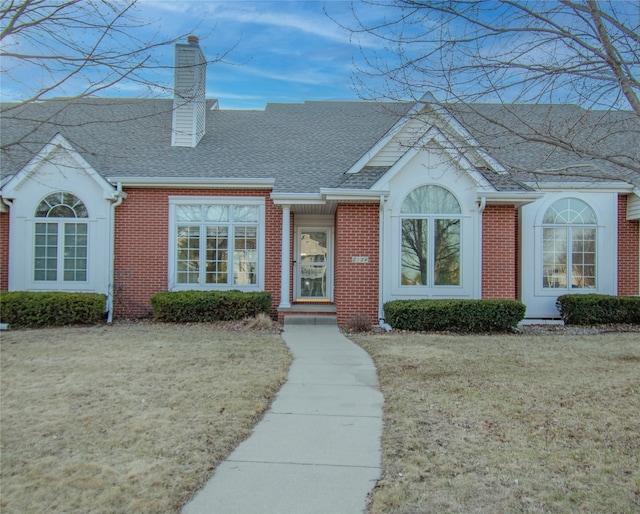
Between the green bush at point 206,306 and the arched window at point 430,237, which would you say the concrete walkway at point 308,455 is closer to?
the green bush at point 206,306

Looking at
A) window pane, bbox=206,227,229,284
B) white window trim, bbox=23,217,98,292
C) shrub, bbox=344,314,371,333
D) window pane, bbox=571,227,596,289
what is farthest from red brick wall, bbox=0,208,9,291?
window pane, bbox=571,227,596,289

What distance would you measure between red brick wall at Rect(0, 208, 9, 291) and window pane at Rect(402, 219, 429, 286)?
1032 centimetres

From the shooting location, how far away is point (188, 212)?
44.2ft

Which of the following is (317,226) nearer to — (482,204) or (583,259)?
(482,204)

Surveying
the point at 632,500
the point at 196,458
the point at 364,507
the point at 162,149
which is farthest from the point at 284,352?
the point at 162,149

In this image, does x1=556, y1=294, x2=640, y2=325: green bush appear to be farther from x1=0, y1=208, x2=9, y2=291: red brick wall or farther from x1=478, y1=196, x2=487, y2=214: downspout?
x1=0, y1=208, x2=9, y2=291: red brick wall

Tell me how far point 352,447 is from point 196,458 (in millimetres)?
1361

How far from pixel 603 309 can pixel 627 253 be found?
240 centimetres

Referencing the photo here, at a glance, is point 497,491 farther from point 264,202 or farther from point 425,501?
point 264,202

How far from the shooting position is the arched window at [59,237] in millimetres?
13023

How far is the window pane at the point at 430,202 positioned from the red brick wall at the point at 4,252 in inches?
407

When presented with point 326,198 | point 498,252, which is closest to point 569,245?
point 498,252

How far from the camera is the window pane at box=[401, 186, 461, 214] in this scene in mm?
12078

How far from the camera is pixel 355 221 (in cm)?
1221
